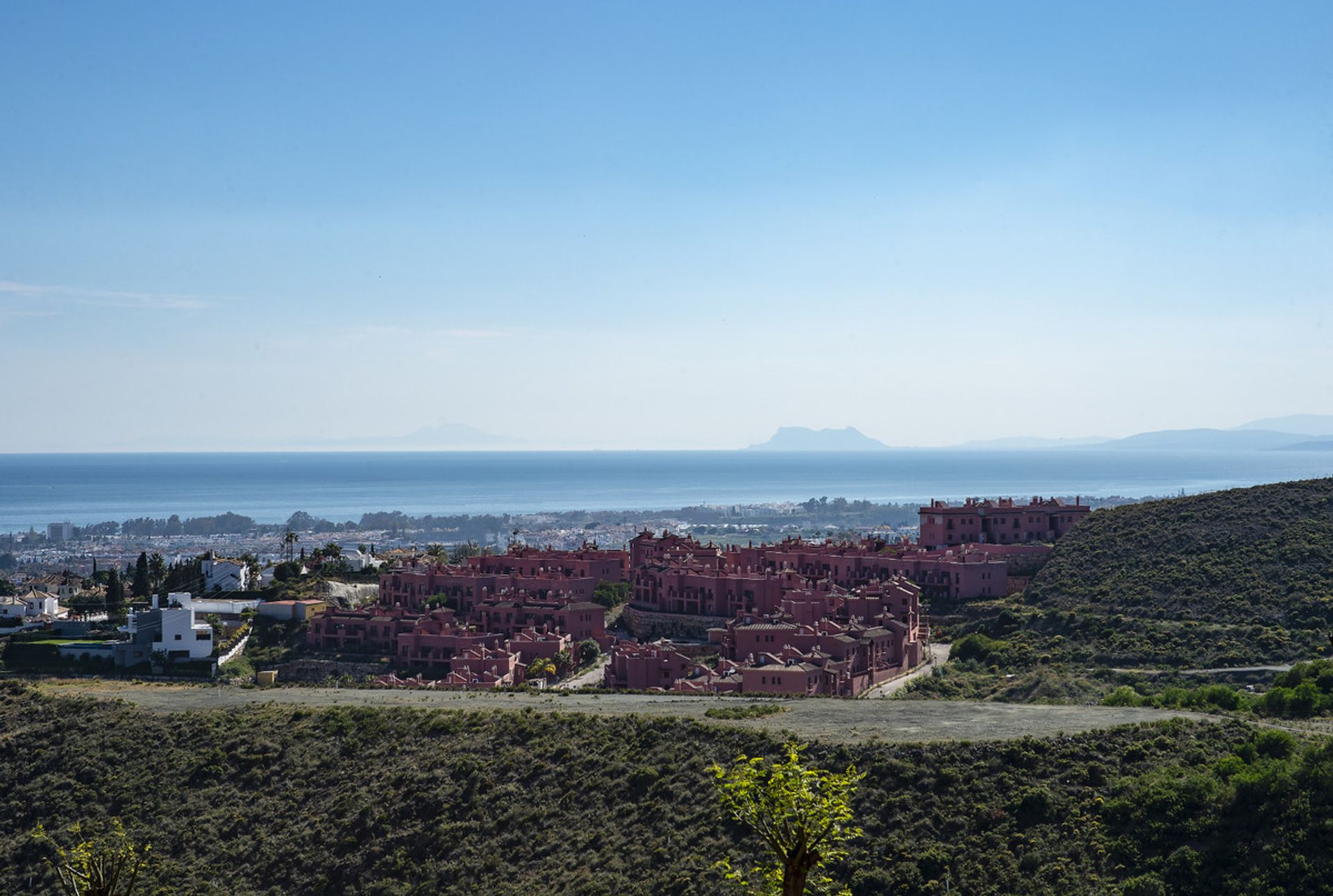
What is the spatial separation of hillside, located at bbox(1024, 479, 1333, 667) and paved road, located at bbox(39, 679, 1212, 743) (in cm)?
1383

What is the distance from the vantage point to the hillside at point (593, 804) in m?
25.7

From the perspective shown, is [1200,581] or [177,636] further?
[177,636]

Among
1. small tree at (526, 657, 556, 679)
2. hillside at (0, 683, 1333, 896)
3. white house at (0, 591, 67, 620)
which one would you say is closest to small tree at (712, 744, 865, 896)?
hillside at (0, 683, 1333, 896)

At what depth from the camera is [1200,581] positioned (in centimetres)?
5616

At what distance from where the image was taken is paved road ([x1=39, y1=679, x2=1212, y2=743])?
33075mm

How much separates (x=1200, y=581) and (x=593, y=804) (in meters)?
35.0

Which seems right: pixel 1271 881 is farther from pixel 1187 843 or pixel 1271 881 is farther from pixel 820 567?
pixel 820 567

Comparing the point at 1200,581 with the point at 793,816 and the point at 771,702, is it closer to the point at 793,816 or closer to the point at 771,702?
the point at 771,702

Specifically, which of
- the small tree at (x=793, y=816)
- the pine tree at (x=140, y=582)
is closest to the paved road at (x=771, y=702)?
the small tree at (x=793, y=816)

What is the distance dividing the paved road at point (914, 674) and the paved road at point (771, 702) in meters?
5.55

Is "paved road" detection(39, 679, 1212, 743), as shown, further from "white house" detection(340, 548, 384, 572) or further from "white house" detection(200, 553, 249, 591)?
"white house" detection(340, 548, 384, 572)

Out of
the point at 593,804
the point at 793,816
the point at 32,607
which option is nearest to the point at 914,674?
the point at 593,804

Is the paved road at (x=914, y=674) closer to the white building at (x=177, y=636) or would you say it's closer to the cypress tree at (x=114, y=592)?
the white building at (x=177, y=636)

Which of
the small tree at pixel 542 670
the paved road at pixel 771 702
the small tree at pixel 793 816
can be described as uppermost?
the small tree at pixel 793 816
